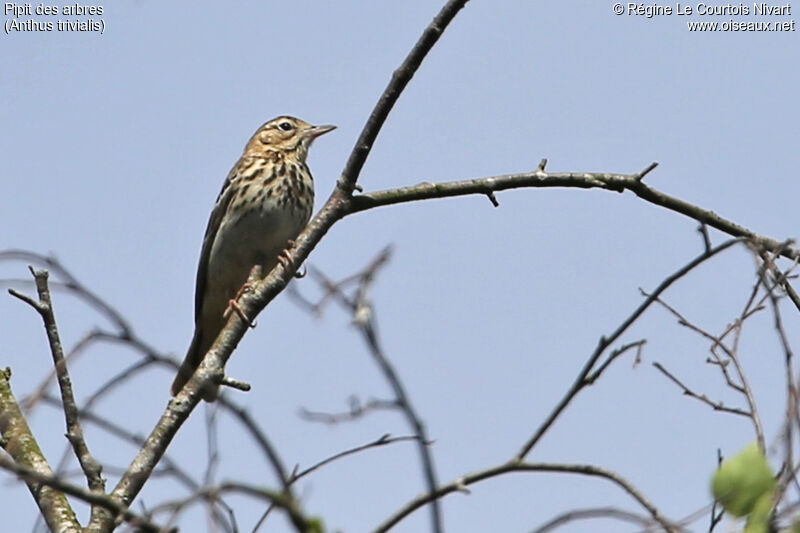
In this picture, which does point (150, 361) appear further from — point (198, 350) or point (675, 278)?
point (198, 350)

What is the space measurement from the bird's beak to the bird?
533 mm

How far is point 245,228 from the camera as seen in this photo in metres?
9.45

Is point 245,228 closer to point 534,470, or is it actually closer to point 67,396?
point 67,396

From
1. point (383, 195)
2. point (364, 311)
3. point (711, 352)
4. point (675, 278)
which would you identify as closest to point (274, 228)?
point (383, 195)

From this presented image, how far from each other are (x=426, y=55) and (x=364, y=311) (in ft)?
11.5

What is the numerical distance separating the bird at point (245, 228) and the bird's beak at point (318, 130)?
1.75 ft

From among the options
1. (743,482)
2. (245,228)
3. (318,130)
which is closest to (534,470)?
(743,482)

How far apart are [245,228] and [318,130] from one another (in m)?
1.83

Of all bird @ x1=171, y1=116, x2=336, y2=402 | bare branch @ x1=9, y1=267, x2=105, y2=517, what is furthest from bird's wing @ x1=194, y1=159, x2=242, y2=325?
bare branch @ x1=9, y1=267, x2=105, y2=517

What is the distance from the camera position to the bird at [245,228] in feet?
30.8

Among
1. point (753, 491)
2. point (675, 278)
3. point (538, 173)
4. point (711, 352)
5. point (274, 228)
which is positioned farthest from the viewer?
point (274, 228)

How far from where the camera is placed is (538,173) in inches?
237

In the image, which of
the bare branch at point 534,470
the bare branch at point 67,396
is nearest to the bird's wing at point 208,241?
the bare branch at point 67,396

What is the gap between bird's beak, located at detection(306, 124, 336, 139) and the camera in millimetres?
10867
